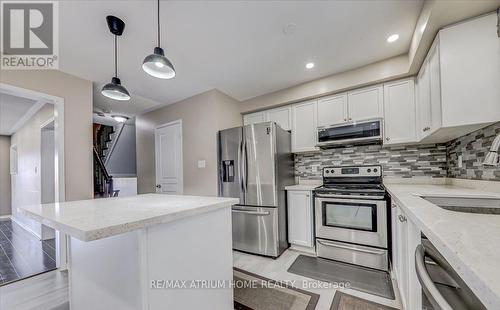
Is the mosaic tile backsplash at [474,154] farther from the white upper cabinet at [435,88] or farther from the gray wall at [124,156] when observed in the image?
the gray wall at [124,156]

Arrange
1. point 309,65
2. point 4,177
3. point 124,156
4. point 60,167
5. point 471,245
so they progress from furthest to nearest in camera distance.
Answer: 1. point 124,156
2. point 4,177
3. point 309,65
4. point 60,167
5. point 471,245

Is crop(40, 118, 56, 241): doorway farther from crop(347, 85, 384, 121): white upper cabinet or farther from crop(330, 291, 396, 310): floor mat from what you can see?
crop(347, 85, 384, 121): white upper cabinet

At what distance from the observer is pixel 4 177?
17.8 feet

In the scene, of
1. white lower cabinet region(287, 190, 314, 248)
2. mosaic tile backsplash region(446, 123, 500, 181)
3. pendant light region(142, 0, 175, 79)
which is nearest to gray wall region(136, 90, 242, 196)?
white lower cabinet region(287, 190, 314, 248)

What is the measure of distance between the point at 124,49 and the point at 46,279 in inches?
107

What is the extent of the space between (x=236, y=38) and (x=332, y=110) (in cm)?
170

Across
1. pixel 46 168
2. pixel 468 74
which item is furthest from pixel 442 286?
pixel 46 168

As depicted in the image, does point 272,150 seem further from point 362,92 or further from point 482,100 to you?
point 482,100

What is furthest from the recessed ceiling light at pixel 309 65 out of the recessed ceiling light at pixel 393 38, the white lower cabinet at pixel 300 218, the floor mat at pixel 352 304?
the floor mat at pixel 352 304

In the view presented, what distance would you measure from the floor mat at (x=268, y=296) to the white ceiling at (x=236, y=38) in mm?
2530

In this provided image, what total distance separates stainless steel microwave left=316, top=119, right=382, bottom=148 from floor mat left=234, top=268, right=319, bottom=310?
1.87m

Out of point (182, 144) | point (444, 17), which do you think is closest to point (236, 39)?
point (444, 17)

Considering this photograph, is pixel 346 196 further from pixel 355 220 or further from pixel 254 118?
pixel 254 118

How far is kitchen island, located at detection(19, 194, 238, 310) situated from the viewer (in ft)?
2.99
